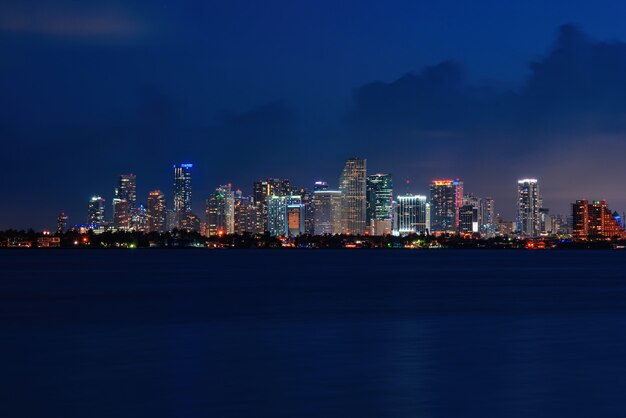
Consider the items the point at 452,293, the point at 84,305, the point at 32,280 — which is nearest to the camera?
the point at 84,305

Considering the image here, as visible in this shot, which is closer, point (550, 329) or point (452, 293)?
point (550, 329)

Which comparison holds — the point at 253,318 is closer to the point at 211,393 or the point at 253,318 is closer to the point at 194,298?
the point at 194,298

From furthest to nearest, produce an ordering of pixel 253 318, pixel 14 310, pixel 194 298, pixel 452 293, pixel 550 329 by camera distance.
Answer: pixel 452 293
pixel 194 298
pixel 14 310
pixel 253 318
pixel 550 329

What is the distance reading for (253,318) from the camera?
48.7m

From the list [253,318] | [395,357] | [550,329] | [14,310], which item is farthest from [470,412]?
[14,310]

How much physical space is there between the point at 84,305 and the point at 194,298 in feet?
32.4

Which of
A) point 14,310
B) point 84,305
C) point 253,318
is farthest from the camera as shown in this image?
point 84,305

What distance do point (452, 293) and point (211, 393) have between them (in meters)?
50.5

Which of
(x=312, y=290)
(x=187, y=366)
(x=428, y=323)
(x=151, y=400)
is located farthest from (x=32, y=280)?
(x=151, y=400)

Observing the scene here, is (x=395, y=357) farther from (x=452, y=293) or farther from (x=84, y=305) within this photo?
(x=452, y=293)

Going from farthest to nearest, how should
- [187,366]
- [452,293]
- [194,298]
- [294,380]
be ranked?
[452,293] → [194,298] → [187,366] → [294,380]

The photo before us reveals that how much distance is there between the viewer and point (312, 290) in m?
76.7

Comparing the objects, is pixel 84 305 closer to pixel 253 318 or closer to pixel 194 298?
pixel 194 298

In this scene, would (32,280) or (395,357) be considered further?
(32,280)
